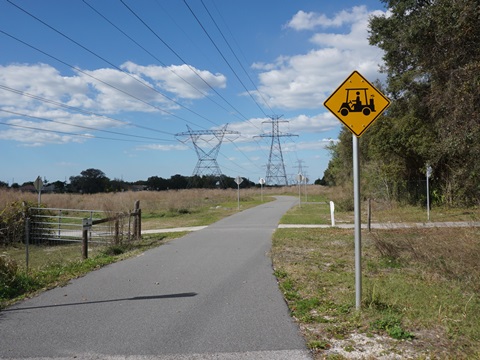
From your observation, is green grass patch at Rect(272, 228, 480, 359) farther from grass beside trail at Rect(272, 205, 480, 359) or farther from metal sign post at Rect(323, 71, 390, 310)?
metal sign post at Rect(323, 71, 390, 310)

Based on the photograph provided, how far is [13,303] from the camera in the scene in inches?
288

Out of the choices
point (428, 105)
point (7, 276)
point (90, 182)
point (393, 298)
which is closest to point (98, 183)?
point (90, 182)

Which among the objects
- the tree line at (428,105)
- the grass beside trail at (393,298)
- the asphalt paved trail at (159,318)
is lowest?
the asphalt paved trail at (159,318)

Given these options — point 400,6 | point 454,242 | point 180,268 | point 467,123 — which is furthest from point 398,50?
point 180,268

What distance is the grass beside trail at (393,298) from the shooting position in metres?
5.02

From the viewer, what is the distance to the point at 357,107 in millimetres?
6402

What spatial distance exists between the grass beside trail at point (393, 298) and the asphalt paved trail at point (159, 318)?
0.41 m

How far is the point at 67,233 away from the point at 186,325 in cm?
2092

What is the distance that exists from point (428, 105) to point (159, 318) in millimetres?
15515

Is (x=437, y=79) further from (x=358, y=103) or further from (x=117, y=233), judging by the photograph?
(x=117, y=233)

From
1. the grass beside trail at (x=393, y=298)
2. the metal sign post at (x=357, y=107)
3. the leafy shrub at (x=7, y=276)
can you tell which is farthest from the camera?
the leafy shrub at (x=7, y=276)

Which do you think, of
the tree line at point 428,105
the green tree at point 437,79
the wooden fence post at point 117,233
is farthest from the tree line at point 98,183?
the wooden fence post at point 117,233

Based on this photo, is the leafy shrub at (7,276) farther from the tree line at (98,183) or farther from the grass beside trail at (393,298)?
the tree line at (98,183)

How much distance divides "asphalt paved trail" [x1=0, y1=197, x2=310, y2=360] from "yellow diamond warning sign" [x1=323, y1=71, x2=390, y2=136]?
2887mm
